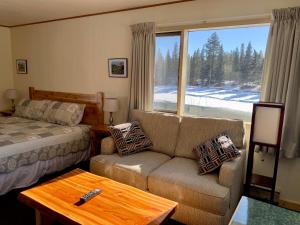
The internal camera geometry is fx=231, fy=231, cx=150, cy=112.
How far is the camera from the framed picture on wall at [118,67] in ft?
11.4

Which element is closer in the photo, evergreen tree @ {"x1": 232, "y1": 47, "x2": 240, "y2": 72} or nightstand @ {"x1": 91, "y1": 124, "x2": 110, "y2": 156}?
evergreen tree @ {"x1": 232, "y1": 47, "x2": 240, "y2": 72}

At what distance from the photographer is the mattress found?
258cm

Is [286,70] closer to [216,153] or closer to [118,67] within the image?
[216,153]

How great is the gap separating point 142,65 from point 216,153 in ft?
5.25

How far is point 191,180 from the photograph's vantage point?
6.88ft

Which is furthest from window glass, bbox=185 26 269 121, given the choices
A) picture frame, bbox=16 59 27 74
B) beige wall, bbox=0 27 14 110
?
beige wall, bbox=0 27 14 110

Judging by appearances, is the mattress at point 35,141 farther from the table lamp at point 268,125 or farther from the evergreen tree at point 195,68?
the table lamp at point 268,125

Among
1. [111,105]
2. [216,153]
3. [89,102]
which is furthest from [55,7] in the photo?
[216,153]

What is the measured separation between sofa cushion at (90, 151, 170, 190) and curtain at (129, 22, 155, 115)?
84 cm

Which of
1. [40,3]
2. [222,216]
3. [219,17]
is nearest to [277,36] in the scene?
[219,17]

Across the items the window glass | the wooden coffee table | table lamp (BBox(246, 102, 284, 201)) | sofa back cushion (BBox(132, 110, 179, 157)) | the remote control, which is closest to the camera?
the wooden coffee table

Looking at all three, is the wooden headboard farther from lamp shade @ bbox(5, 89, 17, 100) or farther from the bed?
lamp shade @ bbox(5, 89, 17, 100)

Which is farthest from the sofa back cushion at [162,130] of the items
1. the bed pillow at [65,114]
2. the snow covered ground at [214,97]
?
the bed pillow at [65,114]

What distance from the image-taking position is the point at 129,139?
9.05 ft
